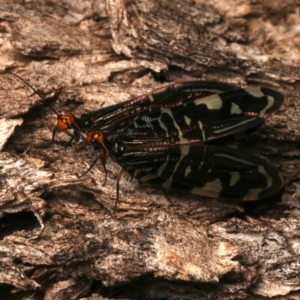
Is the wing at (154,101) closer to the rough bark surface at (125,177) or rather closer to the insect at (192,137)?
the insect at (192,137)

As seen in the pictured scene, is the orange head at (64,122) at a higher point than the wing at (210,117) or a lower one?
lower

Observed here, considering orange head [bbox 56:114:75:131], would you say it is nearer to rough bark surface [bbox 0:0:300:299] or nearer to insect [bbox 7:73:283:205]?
insect [bbox 7:73:283:205]

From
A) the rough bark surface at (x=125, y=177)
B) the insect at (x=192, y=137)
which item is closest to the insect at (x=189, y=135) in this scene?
the insect at (x=192, y=137)

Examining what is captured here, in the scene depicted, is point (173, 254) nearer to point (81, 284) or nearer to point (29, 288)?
point (81, 284)

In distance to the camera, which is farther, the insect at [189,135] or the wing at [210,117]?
the wing at [210,117]

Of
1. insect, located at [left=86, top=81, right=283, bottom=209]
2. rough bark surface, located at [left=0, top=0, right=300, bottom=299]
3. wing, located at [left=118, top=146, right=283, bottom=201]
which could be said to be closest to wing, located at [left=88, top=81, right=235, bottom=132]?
insect, located at [left=86, top=81, right=283, bottom=209]
